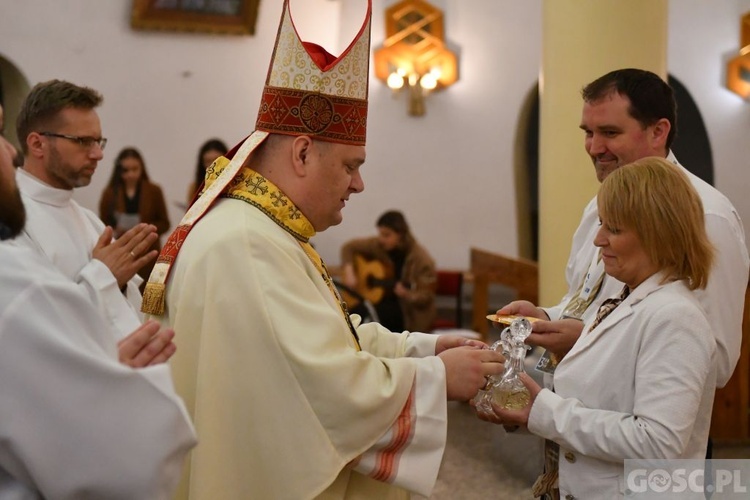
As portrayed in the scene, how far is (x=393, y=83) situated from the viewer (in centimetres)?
1005

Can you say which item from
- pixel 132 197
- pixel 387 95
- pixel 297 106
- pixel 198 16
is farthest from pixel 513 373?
pixel 198 16

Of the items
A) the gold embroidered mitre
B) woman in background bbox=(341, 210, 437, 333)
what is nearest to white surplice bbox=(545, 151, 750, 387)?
the gold embroidered mitre

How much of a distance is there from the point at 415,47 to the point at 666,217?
817cm

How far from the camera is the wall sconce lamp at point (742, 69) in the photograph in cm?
951

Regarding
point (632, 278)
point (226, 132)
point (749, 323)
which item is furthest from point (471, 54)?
point (632, 278)

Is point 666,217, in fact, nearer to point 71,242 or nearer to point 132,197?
point 71,242

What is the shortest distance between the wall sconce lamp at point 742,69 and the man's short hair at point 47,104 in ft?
26.0

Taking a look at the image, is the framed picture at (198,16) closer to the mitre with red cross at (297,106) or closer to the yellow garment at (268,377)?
the mitre with red cross at (297,106)

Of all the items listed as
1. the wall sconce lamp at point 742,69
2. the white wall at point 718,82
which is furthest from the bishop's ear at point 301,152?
the wall sconce lamp at point 742,69

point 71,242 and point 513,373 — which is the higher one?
point 71,242

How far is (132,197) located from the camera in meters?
9.05

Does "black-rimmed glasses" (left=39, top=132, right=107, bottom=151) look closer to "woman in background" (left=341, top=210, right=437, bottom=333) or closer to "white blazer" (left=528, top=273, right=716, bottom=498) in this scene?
"white blazer" (left=528, top=273, right=716, bottom=498)

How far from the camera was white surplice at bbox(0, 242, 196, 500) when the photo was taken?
1.43 m

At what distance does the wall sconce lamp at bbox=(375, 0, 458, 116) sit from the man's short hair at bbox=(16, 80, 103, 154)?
663cm
